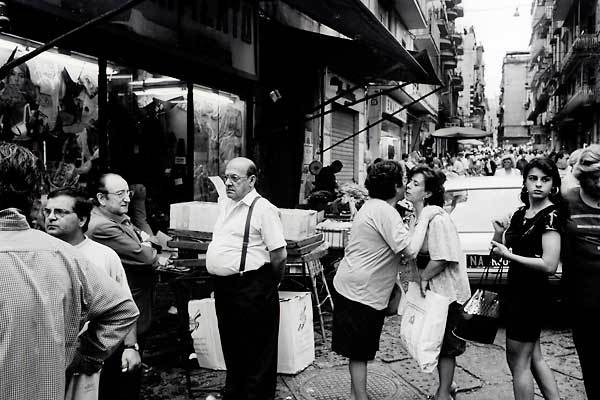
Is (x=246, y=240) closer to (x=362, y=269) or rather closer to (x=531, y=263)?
(x=362, y=269)

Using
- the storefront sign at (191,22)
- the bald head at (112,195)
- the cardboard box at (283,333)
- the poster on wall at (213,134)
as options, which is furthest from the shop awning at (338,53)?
the bald head at (112,195)

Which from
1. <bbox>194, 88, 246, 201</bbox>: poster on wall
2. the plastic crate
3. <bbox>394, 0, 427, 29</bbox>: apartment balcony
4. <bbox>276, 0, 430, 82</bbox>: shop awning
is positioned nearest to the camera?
<bbox>276, 0, 430, 82</bbox>: shop awning

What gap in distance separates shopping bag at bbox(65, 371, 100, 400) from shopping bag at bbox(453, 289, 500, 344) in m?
2.61

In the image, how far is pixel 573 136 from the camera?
46.5 m

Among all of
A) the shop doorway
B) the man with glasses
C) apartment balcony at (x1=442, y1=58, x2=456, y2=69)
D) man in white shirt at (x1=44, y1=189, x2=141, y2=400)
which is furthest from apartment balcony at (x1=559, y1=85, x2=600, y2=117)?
man in white shirt at (x1=44, y1=189, x2=141, y2=400)

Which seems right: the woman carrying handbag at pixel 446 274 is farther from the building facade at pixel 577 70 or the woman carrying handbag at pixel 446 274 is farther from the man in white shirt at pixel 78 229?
the building facade at pixel 577 70

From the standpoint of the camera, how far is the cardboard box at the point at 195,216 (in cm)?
570

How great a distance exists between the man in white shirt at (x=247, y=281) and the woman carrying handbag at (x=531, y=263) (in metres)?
1.61

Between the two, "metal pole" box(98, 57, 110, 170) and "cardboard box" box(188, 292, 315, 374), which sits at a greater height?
"metal pole" box(98, 57, 110, 170)

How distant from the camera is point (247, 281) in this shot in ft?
14.2

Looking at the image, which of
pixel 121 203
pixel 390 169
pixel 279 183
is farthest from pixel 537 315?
pixel 279 183

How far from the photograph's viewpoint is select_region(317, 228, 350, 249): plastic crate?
24.1 ft

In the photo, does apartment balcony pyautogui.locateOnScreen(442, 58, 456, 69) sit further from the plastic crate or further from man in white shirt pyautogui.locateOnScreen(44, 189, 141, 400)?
man in white shirt pyautogui.locateOnScreen(44, 189, 141, 400)

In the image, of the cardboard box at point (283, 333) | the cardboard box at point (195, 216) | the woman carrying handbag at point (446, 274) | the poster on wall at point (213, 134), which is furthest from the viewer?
the poster on wall at point (213, 134)
